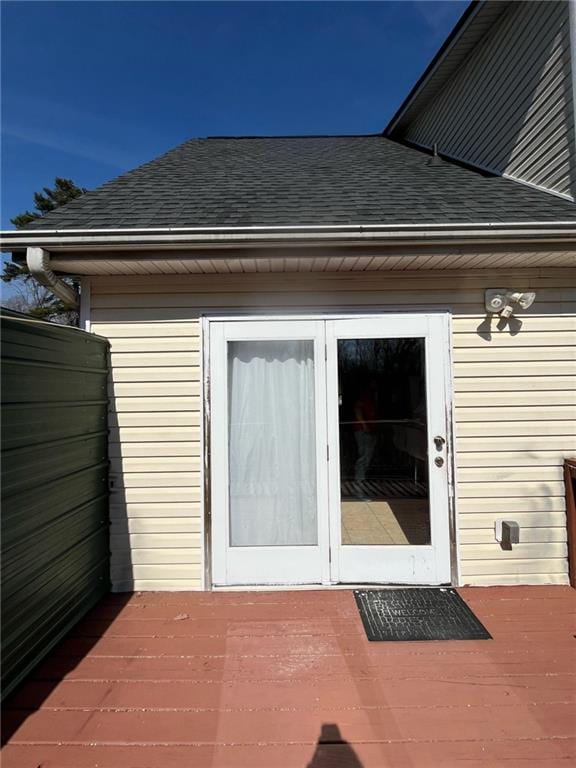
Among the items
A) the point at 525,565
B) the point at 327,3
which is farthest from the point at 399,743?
the point at 327,3

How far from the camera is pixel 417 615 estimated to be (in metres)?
2.59

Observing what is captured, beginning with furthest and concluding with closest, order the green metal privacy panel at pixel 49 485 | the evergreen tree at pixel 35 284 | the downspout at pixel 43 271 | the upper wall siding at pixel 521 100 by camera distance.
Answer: the evergreen tree at pixel 35 284
the upper wall siding at pixel 521 100
the downspout at pixel 43 271
the green metal privacy panel at pixel 49 485

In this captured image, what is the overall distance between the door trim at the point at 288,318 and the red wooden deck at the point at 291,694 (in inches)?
15.8

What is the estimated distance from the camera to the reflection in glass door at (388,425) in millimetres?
2975

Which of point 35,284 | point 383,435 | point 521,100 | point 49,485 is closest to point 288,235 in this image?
point 383,435

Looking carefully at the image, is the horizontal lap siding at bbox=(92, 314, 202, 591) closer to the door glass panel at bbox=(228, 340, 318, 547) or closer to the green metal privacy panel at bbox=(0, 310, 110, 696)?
the green metal privacy panel at bbox=(0, 310, 110, 696)

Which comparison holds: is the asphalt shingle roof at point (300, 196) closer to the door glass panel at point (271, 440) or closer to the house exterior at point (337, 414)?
the house exterior at point (337, 414)

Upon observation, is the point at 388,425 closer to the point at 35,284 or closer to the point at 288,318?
the point at 288,318

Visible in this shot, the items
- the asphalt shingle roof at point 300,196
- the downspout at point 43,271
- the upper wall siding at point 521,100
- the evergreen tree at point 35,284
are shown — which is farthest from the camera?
the evergreen tree at point 35,284

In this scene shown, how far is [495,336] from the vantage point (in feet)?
9.94

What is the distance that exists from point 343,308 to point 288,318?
16.1 inches

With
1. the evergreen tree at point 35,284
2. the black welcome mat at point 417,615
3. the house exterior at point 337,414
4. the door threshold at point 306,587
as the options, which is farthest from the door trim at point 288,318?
the evergreen tree at point 35,284

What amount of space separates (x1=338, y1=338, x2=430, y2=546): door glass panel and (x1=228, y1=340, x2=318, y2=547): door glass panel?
0.26 metres

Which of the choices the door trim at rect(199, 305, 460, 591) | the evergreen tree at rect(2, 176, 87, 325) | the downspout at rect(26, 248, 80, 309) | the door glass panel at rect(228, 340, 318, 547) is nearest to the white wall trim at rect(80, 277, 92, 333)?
the downspout at rect(26, 248, 80, 309)
